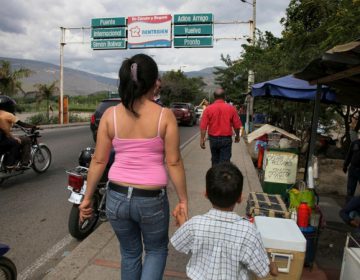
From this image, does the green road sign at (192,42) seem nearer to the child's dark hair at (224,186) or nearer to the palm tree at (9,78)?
the palm tree at (9,78)

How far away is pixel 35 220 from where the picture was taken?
5.47 m

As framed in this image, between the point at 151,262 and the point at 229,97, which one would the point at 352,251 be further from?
the point at 229,97

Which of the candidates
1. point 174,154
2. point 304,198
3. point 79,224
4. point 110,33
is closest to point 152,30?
point 110,33

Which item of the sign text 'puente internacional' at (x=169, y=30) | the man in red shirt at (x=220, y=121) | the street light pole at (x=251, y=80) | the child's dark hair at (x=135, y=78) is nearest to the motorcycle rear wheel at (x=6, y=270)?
→ the child's dark hair at (x=135, y=78)

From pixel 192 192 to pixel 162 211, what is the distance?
4266mm

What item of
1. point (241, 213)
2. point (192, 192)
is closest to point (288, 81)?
point (192, 192)

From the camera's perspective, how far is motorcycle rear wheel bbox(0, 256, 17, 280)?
3051mm

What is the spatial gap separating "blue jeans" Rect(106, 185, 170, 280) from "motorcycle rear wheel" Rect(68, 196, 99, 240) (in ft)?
6.63

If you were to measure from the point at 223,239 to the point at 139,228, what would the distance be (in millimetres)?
680

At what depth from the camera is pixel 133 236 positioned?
2.59m

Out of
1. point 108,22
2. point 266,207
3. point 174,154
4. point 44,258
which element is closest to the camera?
point 174,154

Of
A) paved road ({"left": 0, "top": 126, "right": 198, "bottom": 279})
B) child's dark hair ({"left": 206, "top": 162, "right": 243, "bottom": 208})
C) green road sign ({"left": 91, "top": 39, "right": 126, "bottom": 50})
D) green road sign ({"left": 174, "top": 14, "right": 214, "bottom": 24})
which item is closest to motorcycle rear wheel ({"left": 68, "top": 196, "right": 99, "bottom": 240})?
paved road ({"left": 0, "top": 126, "right": 198, "bottom": 279})

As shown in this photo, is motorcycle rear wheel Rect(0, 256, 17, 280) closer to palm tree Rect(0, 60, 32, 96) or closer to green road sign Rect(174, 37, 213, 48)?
palm tree Rect(0, 60, 32, 96)

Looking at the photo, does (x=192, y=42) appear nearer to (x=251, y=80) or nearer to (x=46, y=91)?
(x=251, y=80)
